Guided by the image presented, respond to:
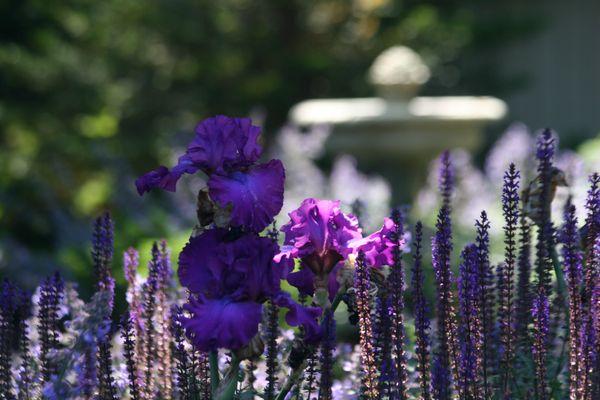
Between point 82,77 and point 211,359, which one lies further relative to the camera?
point 82,77

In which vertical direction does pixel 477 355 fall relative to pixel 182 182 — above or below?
below

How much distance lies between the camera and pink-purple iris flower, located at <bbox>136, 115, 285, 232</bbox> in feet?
5.51

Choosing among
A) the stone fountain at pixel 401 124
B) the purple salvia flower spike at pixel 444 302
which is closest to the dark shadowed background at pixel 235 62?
the stone fountain at pixel 401 124

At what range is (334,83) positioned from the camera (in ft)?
45.2

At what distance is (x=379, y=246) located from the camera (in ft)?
5.99

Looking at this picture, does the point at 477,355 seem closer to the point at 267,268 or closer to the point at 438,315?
the point at 438,315

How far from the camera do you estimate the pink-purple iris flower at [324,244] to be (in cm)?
178

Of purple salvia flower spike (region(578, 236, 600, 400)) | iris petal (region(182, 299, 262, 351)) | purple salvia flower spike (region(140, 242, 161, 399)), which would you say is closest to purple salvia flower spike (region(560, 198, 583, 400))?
purple salvia flower spike (region(578, 236, 600, 400))

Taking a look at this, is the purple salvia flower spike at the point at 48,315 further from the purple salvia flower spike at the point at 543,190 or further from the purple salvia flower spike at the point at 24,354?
the purple salvia flower spike at the point at 543,190

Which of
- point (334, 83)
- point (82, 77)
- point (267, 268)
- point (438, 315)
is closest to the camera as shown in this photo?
point (267, 268)

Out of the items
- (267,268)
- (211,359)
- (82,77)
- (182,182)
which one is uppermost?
(82,77)

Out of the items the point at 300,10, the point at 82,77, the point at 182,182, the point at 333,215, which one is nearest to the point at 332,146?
the point at 182,182

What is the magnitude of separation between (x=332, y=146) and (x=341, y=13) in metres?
5.96

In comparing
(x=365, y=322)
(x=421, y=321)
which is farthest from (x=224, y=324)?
(x=421, y=321)
